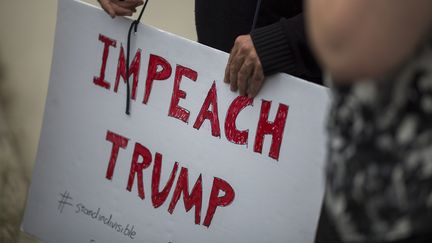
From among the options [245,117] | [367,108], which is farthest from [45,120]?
[367,108]

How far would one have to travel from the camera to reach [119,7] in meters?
1.47

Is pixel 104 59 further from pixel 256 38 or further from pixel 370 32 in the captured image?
pixel 370 32

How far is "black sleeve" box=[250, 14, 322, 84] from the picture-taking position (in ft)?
3.90

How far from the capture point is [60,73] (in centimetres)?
158

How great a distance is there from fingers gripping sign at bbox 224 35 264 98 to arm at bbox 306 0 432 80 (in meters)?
0.57

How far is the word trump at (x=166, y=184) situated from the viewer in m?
1.34

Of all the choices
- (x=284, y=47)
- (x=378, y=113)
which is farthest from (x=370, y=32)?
(x=284, y=47)

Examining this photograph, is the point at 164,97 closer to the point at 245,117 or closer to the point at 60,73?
the point at 245,117

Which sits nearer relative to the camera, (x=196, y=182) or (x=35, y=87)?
(x=196, y=182)

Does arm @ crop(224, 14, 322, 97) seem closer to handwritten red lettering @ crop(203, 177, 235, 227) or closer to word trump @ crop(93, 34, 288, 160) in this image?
word trump @ crop(93, 34, 288, 160)

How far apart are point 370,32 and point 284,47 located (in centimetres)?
58

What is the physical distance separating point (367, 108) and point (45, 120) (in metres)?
1.09

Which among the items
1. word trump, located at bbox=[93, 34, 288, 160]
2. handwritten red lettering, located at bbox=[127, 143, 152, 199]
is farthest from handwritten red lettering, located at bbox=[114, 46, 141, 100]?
handwritten red lettering, located at bbox=[127, 143, 152, 199]

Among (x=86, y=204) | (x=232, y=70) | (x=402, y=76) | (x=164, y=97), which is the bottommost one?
(x=86, y=204)
